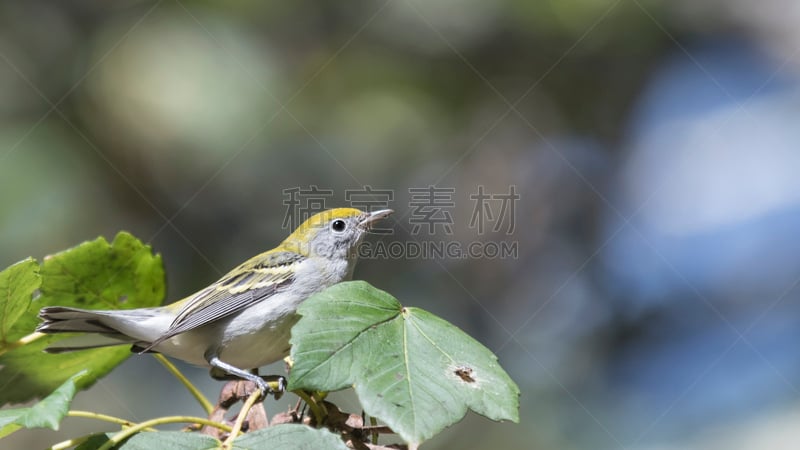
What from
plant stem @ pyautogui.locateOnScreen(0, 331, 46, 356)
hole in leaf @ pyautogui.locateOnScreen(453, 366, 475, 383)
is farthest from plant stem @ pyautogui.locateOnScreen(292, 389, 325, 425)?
plant stem @ pyautogui.locateOnScreen(0, 331, 46, 356)

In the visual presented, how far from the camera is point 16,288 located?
6.44 ft

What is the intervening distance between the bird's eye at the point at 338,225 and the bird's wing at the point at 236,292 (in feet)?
0.84

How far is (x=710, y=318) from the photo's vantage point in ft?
21.0

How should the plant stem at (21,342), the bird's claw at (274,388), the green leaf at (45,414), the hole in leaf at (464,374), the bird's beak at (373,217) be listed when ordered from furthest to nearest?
the bird's beak at (373,217) < the plant stem at (21,342) < the bird's claw at (274,388) < the hole in leaf at (464,374) < the green leaf at (45,414)

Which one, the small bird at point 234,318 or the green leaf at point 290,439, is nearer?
the green leaf at point 290,439

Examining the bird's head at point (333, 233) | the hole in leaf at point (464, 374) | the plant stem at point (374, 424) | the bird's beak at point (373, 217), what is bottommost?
the plant stem at point (374, 424)

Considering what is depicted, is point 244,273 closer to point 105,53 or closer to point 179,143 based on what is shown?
point 179,143

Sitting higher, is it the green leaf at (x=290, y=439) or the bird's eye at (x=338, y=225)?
the bird's eye at (x=338, y=225)

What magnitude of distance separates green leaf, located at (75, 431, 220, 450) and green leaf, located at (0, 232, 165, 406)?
2.04 feet

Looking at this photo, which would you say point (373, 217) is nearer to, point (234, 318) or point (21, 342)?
point (234, 318)

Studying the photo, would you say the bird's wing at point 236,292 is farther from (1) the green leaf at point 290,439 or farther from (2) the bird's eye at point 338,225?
(1) the green leaf at point 290,439

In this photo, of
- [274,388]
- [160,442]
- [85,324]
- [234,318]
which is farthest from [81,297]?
[160,442]

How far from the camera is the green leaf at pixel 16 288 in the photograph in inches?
74.9

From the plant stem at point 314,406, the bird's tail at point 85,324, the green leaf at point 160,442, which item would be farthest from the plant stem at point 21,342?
the plant stem at point 314,406
